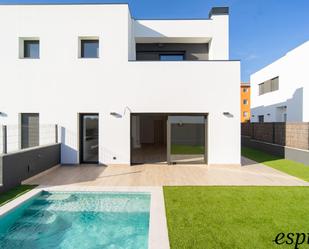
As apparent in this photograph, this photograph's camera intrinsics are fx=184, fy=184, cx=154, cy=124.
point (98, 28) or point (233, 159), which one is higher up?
point (98, 28)

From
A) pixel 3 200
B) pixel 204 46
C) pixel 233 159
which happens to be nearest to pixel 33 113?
pixel 3 200

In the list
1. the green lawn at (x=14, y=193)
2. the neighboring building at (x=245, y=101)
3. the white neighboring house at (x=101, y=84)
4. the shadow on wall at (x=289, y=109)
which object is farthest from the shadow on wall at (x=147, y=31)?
the neighboring building at (x=245, y=101)

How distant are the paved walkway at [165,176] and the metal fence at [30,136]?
58.5 inches

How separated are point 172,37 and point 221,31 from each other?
274 centimetres

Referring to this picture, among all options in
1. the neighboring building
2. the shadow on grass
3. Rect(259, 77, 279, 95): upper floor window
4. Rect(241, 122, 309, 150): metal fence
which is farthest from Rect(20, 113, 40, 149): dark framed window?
the neighboring building

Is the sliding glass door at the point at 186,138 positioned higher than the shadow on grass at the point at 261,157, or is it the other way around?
the sliding glass door at the point at 186,138

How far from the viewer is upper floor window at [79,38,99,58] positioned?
8695mm

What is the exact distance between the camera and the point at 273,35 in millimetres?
14617

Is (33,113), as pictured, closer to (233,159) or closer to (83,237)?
(83,237)

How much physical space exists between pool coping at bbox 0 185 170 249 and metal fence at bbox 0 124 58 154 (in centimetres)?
313

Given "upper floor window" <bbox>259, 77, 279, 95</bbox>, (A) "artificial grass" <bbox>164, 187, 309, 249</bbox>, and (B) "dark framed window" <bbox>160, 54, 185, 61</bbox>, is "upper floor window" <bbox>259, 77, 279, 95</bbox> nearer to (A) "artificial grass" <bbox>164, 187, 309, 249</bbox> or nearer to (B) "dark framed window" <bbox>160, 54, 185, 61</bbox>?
(B) "dark framed window" <bbox>160, 54, 185, 61</bbox>

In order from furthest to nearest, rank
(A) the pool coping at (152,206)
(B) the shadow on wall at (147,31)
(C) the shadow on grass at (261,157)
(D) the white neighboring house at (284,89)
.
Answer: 1. (D) the white neighboring house at (284,89)
2. (B) the shadow on wall at (147,31)
3. (C) the shadow on grass at (261,157)
4. (A) the pool coping at (152,206)

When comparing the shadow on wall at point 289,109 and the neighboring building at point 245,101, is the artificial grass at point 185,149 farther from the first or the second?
the neighboring building at point 245,101

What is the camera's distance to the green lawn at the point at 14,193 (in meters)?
4.65
